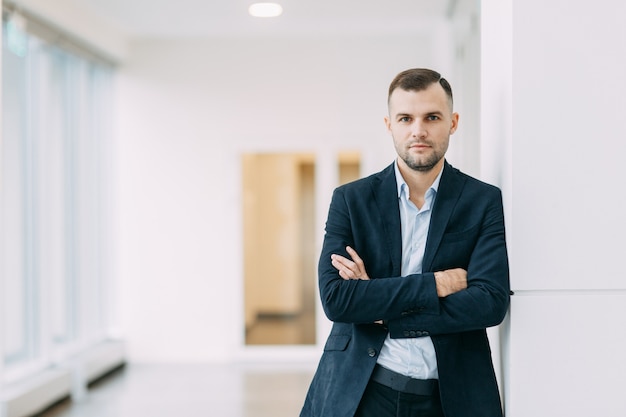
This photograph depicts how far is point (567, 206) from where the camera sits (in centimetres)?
202

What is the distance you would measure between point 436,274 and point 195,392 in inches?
170

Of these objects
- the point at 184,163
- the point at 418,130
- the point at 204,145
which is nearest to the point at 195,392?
the point at 184,163

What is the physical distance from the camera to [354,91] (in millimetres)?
7016

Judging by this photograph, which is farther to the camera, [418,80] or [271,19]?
[271,19]

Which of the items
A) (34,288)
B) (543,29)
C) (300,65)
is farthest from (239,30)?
(543,29)

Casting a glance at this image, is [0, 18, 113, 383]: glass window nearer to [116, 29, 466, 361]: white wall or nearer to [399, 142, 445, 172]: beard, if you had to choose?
[116, 29, 466, 361]: white wall

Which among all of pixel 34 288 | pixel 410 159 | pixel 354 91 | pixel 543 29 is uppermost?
pixel 354 91

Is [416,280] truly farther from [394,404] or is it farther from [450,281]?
[394,404]

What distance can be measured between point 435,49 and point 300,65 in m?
1.32

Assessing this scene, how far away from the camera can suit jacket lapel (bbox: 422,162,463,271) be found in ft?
6.63

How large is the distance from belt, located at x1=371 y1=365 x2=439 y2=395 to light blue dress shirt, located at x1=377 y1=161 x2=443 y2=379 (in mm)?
13

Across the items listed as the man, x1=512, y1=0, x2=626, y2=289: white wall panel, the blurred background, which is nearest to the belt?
the man

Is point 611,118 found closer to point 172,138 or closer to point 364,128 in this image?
point 364,128

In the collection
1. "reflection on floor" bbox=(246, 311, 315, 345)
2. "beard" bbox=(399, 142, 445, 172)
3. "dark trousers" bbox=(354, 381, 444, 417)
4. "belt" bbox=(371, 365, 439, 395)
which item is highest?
"beard" bbox=(399, 142, 445, 172)
